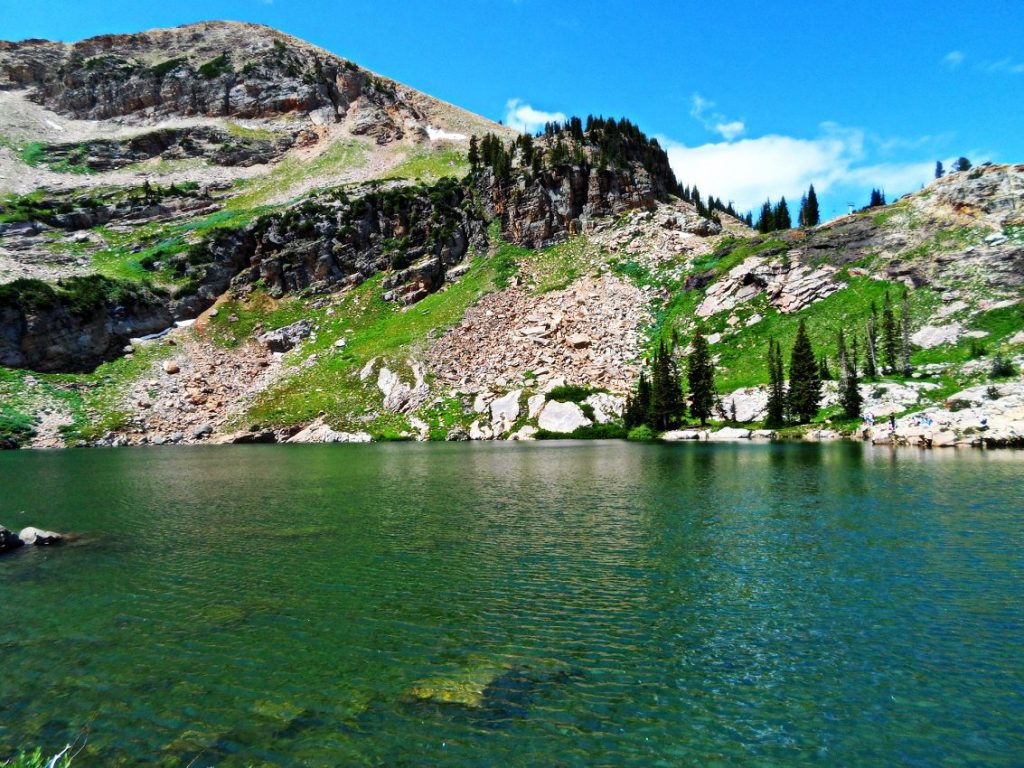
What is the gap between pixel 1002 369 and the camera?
80000 millimetres

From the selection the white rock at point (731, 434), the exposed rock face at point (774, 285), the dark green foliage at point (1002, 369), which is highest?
the exposed rock face at point (774, 285)

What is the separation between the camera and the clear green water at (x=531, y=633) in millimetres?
11922

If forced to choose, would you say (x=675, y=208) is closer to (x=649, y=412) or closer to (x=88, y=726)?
(x=649, y=412)

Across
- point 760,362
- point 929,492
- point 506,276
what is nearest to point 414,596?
point 929,492

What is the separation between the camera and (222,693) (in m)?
14.0

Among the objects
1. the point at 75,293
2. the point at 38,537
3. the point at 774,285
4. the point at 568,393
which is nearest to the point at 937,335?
the point at 774,285

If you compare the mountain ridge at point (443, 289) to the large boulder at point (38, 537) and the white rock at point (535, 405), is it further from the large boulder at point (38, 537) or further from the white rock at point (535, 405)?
the large boulder at point (38, 537)

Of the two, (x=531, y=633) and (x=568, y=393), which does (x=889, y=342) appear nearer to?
(x=568, y=393)

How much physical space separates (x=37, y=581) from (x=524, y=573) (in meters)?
19.9

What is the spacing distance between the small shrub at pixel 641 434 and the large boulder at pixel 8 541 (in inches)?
3245

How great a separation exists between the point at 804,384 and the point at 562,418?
134 feet

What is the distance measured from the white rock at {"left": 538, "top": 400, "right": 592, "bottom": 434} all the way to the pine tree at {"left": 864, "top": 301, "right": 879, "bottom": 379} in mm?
47835

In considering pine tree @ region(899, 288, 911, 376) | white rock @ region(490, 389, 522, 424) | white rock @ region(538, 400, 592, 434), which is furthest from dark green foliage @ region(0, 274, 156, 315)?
pine tree @ region(899, 288, 911, 376)

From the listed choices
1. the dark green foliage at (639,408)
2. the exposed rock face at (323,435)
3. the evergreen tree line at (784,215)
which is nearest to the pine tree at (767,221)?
the evergreen tree line at (784,215)
